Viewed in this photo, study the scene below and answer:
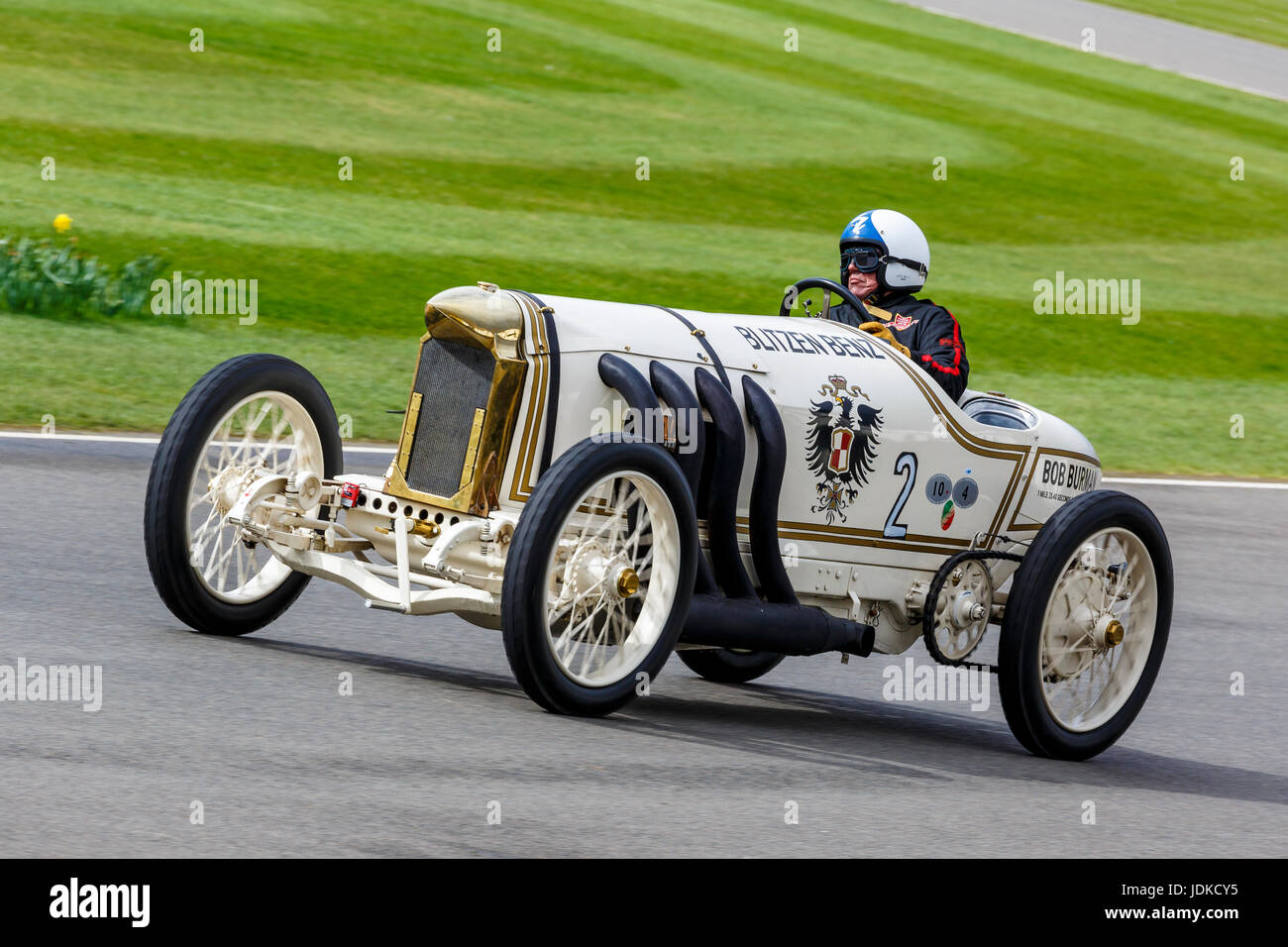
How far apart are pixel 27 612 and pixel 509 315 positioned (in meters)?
2.39

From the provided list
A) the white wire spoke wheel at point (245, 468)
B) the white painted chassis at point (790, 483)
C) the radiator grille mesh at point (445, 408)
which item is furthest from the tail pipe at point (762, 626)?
the white wire spoke wheel at point (245, 468)

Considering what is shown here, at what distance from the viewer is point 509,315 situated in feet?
21.6

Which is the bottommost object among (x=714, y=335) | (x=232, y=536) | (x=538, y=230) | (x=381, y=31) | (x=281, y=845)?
(x=281, y=845)

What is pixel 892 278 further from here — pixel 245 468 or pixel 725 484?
pixel 245 468

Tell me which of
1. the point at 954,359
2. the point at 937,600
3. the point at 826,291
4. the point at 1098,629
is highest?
the point at 826,291

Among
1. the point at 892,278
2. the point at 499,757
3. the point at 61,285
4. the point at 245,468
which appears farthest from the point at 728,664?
the point at 61,285

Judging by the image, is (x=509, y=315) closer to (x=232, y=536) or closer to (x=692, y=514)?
(x=692, y=514)

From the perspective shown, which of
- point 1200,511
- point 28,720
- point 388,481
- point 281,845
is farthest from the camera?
point 1200,511

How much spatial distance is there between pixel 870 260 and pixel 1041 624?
1.83 metres

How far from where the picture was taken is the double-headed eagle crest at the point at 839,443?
7.14 m

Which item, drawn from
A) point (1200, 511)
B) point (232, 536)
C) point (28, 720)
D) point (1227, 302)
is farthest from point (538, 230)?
point (28, 720)

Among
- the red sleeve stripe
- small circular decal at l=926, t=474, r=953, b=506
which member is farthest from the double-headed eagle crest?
the red sleeve stripe

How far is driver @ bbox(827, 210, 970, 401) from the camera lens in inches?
313

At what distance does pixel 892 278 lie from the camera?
818 cm
